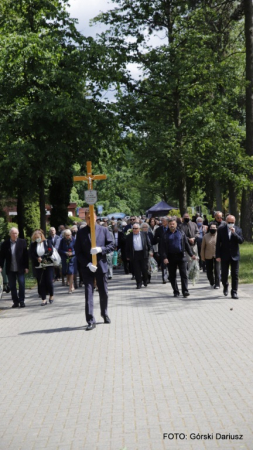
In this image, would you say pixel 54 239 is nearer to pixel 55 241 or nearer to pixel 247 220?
pixel 55 241

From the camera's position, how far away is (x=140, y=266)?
1909 centimetres

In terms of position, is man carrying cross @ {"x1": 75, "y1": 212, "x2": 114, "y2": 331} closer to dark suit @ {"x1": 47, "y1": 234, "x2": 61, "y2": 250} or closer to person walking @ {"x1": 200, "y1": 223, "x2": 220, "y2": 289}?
person walking @ {"x1": 200, "y1": 223, "x2": 220, "y2": 289}

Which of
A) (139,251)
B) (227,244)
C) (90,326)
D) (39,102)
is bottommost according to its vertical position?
(90,326)

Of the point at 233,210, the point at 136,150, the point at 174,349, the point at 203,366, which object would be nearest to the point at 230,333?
the point at 174,349

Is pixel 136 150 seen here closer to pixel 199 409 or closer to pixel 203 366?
pixel 203 366

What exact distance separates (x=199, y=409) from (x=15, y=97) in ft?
61.1

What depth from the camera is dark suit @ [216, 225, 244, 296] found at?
1548 centimetres

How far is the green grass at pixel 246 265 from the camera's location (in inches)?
771

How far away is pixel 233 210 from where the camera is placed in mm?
42344

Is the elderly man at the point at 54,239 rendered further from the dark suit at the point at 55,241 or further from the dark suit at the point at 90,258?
the dark suit at the point at 90,258

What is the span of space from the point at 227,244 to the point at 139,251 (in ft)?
12.6

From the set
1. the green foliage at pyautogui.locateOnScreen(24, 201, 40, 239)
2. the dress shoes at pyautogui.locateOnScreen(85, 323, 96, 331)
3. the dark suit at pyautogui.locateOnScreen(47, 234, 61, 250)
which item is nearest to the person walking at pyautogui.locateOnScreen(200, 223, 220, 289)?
the dark suit at pyautogui.locateOnScreen(47, 234, 61, 250)

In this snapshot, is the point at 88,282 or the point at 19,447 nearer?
the point at 19,447

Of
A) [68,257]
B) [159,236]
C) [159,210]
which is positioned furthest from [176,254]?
[159,210]
